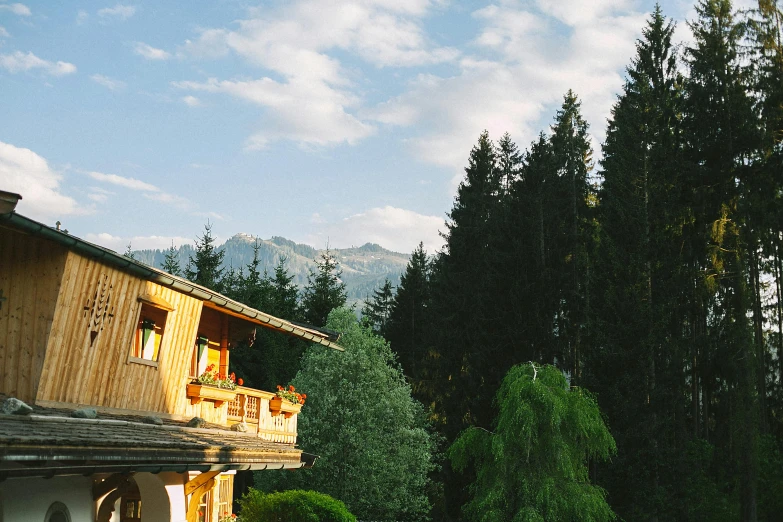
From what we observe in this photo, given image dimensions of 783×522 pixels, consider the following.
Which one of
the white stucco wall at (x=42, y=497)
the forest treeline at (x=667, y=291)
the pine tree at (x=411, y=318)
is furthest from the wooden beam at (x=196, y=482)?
the pine tree at (x=411, y=318)

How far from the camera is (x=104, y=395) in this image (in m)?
13.5

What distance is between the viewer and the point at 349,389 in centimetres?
3347

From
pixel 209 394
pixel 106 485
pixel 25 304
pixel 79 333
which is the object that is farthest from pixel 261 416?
pixel 106 485

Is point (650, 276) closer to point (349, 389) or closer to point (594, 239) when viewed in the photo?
point (594, 239)

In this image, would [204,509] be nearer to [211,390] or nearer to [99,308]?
[211,390]

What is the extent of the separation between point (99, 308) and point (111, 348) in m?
0.89

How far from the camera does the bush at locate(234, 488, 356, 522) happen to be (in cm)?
1748

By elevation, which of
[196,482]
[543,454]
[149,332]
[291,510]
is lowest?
[291,510]

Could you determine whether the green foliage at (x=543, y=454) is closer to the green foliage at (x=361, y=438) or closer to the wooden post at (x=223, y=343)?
the green foliage at (x=361, y=438)

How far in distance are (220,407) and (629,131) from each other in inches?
1031

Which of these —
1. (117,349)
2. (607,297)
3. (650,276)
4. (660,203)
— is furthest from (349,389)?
(117,349)

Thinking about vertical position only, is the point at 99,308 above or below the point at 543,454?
above

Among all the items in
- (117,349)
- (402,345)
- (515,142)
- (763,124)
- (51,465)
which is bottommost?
(51,465)

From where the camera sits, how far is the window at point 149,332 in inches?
596
